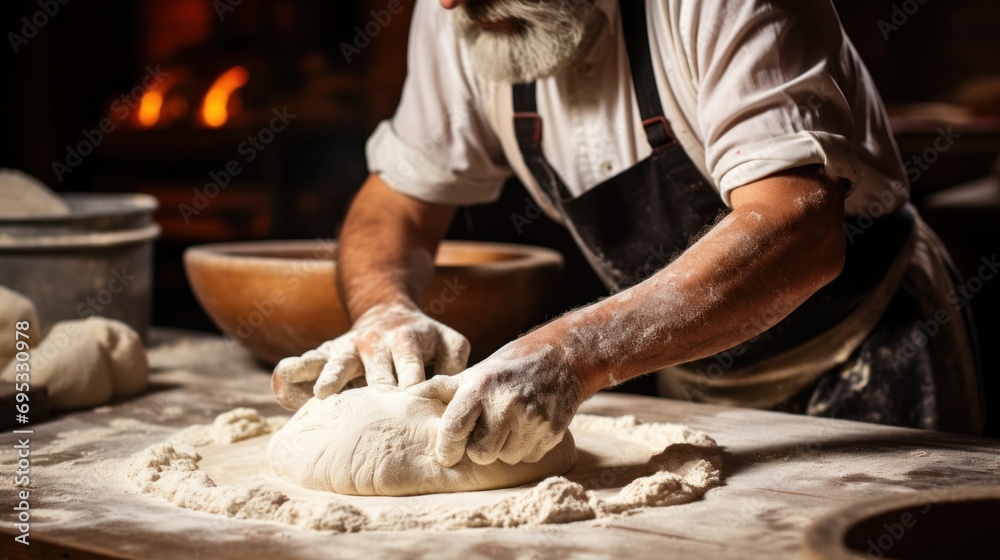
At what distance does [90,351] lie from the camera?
6.07ft

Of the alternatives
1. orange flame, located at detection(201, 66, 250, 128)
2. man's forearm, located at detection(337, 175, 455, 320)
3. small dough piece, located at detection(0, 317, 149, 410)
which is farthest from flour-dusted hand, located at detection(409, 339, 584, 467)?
orange flame, located at detection(201, 66, 250, 128)

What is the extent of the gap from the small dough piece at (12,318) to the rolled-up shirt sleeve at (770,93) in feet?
4.48

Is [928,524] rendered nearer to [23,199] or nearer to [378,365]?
[378,365]

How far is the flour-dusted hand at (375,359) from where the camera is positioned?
1499 mm

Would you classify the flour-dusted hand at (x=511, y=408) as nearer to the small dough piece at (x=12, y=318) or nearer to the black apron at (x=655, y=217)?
the black apron at (x=655, y=217)

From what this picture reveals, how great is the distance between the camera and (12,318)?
74.1 inches

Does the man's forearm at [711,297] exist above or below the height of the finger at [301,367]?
above

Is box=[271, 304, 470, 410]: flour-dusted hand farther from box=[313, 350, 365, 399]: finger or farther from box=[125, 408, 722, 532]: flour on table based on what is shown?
box=[125, 408, 722, 532]: flour on table

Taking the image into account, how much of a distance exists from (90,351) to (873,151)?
5.01 ft

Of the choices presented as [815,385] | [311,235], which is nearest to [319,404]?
[815,385]

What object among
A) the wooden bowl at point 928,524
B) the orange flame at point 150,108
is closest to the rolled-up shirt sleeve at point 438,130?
the wooden bowl at point 928,524

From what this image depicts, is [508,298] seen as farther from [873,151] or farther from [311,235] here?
[311,235]

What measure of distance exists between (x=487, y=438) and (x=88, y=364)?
95 centimetres

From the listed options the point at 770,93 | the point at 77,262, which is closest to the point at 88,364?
the point at 77,262
